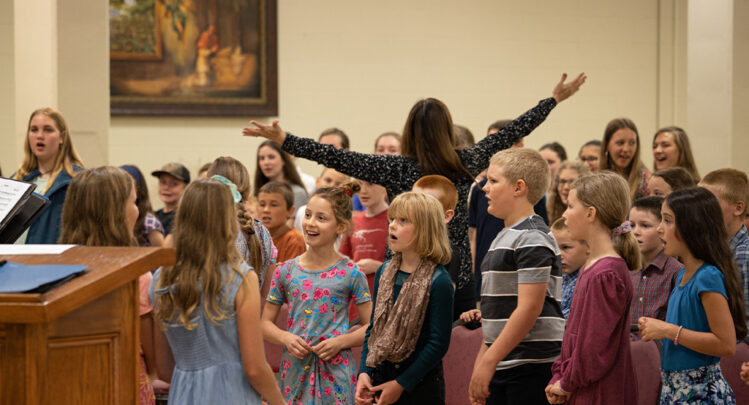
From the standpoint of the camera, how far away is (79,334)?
171 cm

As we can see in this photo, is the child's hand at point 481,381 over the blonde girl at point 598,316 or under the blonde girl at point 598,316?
under

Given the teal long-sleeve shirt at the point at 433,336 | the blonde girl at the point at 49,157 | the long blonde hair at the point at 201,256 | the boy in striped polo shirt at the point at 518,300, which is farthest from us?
the blonde girl at the point at 49,157

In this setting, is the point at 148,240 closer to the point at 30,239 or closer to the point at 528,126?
the point at 30,239

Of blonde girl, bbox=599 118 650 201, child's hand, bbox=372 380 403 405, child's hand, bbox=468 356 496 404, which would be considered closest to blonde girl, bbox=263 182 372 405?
child's hand, bbox=372 380 403 405

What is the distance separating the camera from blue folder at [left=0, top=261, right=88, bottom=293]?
1570 mm

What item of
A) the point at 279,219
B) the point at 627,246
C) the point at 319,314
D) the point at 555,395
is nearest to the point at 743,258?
the point at 627,246

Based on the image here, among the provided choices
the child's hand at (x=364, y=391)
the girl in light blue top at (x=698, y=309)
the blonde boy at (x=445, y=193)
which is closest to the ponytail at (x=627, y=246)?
the girl in light blue top at (x=698, y=309)

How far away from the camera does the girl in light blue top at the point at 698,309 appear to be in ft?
9.05

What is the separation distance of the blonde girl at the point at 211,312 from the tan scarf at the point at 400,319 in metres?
0.51

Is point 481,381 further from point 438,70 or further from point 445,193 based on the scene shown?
point 438,70

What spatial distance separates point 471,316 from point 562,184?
5.91ft

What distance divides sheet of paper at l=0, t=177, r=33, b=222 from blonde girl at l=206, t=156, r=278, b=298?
114 cm

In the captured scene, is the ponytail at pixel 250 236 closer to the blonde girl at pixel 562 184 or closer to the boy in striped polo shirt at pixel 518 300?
the boy in striped polo shirt at pixel 518 300

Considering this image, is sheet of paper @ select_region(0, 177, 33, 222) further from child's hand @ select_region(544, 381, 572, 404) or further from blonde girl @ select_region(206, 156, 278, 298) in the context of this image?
child's hand @ select_region(544, 381, 572, 404)
